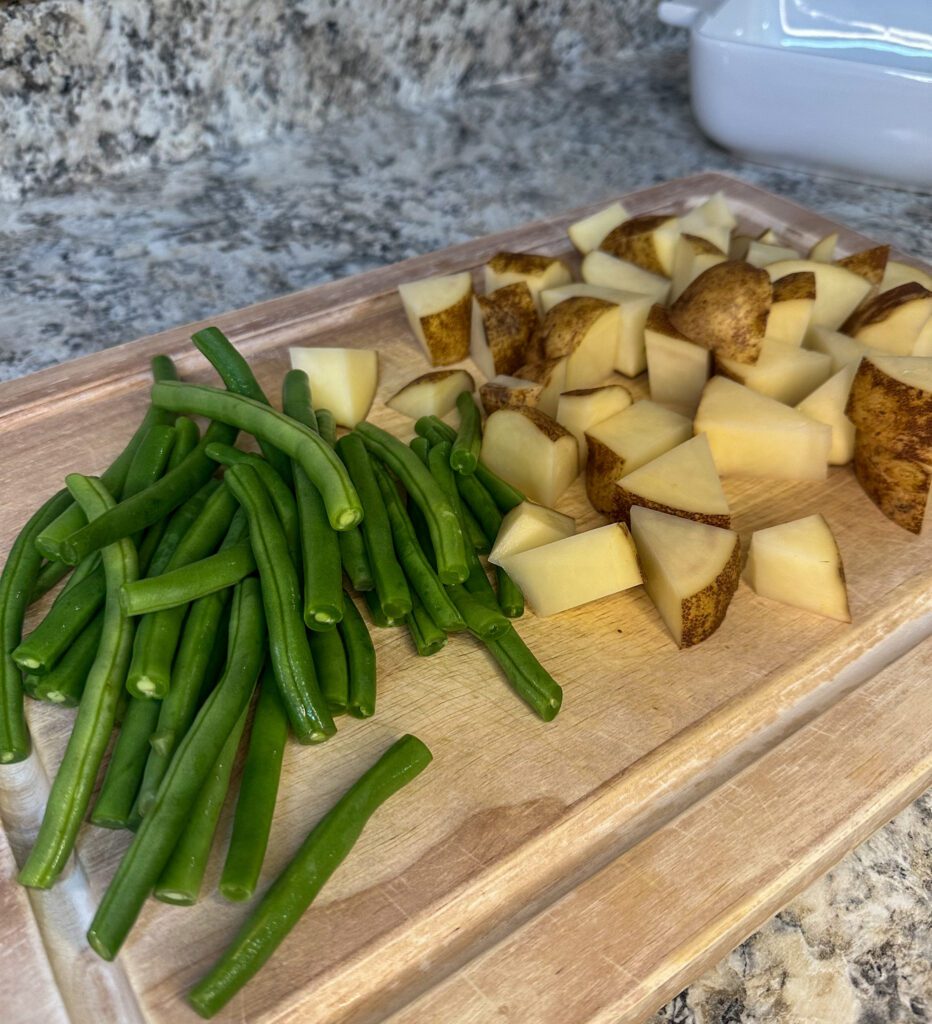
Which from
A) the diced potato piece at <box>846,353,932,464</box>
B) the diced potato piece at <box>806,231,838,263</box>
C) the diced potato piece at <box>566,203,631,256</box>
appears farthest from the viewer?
the diced potato piece at <box>566,203,631,256</box>

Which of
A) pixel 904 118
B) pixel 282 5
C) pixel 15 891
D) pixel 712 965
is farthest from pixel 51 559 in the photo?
pixel 904 118

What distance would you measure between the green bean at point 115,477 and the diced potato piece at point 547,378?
2.57 ft

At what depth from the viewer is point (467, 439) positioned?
6.81 ft

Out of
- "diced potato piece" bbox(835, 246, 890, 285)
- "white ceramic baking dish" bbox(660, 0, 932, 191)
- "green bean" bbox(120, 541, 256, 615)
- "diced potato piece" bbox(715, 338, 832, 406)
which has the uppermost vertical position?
"white ceramic baking dish" bbox(660, 0, 932, 191)

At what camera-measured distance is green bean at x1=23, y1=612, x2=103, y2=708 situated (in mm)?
1588

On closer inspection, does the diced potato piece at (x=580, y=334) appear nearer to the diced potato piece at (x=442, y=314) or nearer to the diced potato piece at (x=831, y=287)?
the diced potato piece at (x=442, y=314)

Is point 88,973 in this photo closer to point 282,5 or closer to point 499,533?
point 499,533

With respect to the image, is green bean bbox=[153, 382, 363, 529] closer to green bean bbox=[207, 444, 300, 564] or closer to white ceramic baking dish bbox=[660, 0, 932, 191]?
green bean bbox=[207, 444, 300, 564]

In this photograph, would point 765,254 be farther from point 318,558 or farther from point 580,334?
point 318,558

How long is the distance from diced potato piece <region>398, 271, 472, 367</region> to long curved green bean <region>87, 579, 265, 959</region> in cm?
94

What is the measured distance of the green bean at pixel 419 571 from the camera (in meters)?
1.71

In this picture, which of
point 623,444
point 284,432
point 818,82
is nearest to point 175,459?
point 284,432

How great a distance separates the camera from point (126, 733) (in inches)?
60.1

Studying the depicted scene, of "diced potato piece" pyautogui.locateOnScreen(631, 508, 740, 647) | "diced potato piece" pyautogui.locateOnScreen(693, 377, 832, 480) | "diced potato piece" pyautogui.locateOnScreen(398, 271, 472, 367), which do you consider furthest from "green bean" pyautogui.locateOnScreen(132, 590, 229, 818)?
"diced potato piece" pyautogui.locateOnScreen(693, 377, 832, 480)
